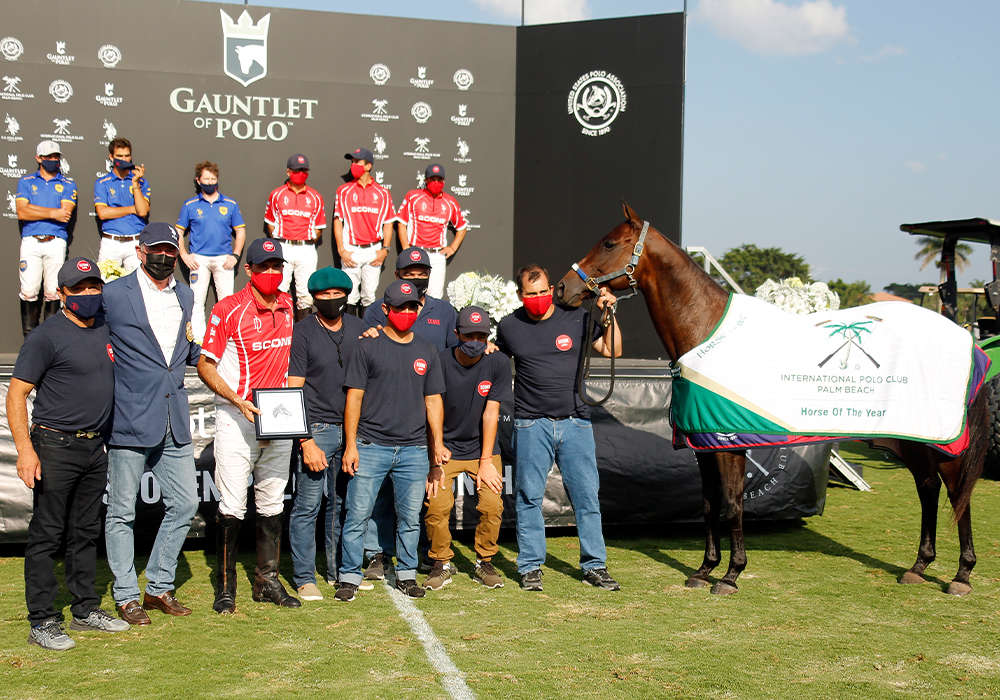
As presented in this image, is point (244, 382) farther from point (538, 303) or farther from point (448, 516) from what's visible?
point (538, 303)

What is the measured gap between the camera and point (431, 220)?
11.2 metres

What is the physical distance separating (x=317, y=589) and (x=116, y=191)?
665 cm

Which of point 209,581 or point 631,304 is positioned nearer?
point 209,581

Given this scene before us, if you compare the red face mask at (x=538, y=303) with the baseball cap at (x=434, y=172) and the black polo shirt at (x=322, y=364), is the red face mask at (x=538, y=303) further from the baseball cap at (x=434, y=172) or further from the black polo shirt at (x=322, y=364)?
the baseball cap at (x=434, y=172)

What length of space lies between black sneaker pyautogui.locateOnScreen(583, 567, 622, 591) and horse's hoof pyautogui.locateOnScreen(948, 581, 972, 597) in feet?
6.77

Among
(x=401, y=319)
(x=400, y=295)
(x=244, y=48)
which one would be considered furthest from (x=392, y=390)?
(x=244, y=48)

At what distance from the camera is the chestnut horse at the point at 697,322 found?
570 cm

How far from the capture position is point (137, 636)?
467cm

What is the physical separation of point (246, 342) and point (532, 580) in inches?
90.1

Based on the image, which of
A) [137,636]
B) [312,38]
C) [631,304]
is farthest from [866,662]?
[312,38]

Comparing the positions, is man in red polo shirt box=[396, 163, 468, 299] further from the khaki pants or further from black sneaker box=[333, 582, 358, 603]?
black sneaker box=[333, 582, 358, 603]

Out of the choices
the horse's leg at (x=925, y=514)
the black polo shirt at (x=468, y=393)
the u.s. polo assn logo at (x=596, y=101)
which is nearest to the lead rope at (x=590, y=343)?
the black polo shirt at (x=468, y=393)

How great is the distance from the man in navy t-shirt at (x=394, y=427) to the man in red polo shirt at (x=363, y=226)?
547 cm

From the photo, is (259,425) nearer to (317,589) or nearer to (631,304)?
(317,589)
